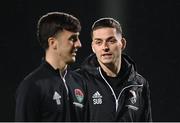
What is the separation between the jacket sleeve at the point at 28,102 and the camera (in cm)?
204

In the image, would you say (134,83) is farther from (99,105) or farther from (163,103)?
(163,103)

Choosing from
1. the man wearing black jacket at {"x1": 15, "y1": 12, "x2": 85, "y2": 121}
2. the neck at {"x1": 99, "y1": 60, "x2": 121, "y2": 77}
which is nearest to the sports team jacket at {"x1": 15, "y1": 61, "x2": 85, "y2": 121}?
the man wearing black jacket at {"x1": 15, "y1": 12, "x2": 85, "y2": 121}

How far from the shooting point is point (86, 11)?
3.62 meters

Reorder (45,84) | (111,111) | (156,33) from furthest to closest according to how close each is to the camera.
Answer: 1. (156,33)
2. (111,111)
3. (45,84)

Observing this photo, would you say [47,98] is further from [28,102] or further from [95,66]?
[95,66]

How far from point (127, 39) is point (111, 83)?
116 cm

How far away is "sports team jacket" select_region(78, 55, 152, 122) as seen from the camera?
7.86 ft

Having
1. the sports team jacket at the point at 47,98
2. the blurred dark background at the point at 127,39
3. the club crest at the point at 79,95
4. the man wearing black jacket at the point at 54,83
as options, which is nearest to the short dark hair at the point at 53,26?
the man wearing black jacket at the point at 54,83

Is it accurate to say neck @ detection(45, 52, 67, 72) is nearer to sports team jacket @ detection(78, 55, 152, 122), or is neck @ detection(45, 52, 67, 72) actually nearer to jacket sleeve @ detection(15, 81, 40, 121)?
jacket sleeve @ detection(15, 81, 40, 121)

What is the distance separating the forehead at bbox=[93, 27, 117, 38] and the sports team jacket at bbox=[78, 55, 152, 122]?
0.49ft

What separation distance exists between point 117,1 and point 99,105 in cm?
120

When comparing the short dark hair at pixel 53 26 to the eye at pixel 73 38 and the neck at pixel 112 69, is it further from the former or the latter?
the neck at pixel 112 69

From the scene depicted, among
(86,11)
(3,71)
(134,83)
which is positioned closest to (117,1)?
(86,11)

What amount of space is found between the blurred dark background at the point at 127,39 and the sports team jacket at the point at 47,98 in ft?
4.04
